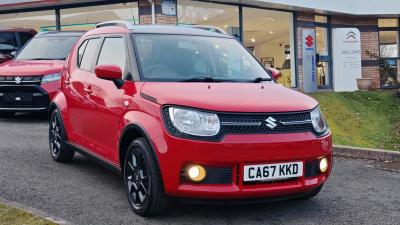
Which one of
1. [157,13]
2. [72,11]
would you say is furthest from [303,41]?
[72,11]

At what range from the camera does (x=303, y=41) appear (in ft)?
67.5

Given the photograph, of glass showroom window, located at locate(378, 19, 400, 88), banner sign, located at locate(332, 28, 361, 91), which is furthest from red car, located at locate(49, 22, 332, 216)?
glass showroom window, located at locate(378, 19, 400, 88)

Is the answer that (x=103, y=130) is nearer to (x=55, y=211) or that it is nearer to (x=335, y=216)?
(x=55, y=211)

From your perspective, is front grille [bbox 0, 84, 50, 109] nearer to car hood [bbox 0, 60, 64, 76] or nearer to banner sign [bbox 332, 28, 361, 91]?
car hood [bbox 0, 60, 64, 76]

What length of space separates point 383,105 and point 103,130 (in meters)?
13.4

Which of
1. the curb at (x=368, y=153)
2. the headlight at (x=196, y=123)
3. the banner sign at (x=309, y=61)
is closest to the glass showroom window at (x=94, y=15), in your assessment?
the banner sign at (x=309, y=61)

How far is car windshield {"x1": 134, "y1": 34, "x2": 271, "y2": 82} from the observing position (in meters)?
5.00

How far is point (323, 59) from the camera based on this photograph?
21891mm

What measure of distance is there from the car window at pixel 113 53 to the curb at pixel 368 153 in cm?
380

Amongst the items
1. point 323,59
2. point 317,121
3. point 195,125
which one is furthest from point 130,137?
point 323,59

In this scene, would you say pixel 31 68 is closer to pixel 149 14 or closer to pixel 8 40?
pixel 8 40

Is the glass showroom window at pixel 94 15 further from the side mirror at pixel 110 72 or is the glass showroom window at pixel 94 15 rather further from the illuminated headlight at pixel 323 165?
the illuminated headlight at pixel 323 165

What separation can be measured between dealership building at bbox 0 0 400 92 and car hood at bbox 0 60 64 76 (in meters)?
5.23

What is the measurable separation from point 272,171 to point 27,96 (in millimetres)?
7049
